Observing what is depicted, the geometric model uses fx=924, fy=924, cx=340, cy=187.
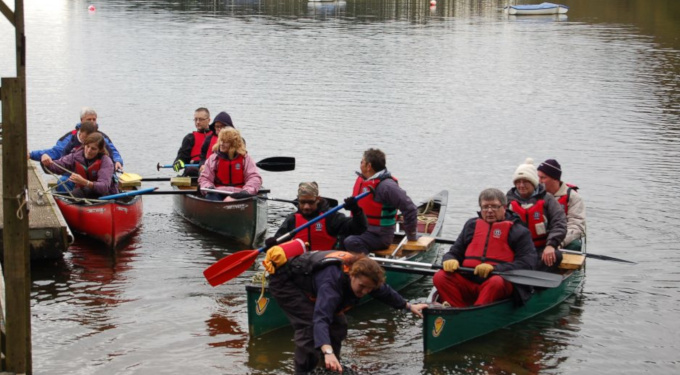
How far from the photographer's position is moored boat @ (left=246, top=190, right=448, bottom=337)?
29.6 ft

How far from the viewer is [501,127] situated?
22.5 m

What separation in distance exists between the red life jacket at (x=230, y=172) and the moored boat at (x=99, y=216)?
1.28 meters

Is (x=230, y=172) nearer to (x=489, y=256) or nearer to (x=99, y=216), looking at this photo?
(x=99, y=216)

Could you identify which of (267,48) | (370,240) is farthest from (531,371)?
A: (267,48)

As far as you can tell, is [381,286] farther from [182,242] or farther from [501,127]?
[501,127]

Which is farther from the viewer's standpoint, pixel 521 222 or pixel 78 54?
pixel 78 54

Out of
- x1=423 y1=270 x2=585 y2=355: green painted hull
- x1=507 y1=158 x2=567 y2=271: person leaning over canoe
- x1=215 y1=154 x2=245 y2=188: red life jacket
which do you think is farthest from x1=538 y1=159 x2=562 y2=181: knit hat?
x1=215 y1=154 x2=245 y2=188: red life jacket

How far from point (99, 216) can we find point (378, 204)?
163 inches

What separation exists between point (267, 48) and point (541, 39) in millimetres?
13517

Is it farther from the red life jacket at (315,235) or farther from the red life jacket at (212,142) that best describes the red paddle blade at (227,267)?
the red life jacket at (212,142)

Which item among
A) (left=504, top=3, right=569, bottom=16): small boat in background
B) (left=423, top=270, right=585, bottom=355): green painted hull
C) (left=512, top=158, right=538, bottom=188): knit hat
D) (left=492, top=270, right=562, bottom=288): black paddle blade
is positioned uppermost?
(left=504, top=3, right=569, bottom=16): small boat in background

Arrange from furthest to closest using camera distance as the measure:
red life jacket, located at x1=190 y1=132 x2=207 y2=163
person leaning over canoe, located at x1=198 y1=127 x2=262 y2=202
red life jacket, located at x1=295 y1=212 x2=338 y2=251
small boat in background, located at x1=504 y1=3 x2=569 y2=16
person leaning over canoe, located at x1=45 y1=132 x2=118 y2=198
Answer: small boat in background, located at x1=504 y1=3 x2=569 y2=16 → red life jacket, located at x1=190 y1=132 x2=207 y2=163 → person leaning over canoe, located at x1=198 y1=127 x2=262 y2=202 → person leaning over canoe, located at x1=45 y1=132 x2=118 y2=198 → red life jacket, located at x1=295 y1=212 x2=338 y2=251

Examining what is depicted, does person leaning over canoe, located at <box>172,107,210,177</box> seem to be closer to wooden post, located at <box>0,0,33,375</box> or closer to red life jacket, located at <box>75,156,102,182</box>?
red life jacket, located at <box>75,156,102,182</box>

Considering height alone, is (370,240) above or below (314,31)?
below
